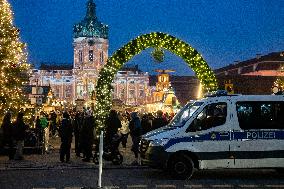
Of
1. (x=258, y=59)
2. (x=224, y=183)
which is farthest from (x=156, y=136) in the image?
(x=258, y=59)

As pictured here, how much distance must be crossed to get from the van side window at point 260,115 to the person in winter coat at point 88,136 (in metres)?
6.30

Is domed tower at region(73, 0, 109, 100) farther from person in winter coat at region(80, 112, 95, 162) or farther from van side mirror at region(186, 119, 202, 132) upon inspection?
van side mirror at region(186, 119, 202, 132)

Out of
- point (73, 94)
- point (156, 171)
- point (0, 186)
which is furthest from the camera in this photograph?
point (73, 94)

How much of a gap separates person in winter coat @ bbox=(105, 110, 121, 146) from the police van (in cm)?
394

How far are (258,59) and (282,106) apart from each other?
242 ft

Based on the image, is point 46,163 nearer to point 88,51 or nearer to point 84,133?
point 84,133

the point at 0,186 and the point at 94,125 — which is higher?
the point at 94,125

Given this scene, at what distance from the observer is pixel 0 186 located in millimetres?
12266

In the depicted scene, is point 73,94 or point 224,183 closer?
point 224,183

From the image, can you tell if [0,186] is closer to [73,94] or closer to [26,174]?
[26,174]

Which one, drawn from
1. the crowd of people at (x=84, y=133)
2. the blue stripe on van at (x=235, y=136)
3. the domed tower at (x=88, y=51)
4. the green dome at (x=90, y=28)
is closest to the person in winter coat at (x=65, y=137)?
the crowd of people at (x=84, y=133)

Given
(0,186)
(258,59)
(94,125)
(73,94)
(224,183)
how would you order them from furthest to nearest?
(73,94) < (258,59) < (94,125) < (224,183) < (0,186)

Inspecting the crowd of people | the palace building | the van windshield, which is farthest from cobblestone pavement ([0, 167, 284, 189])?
the palace building

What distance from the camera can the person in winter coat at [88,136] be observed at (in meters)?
18.4
